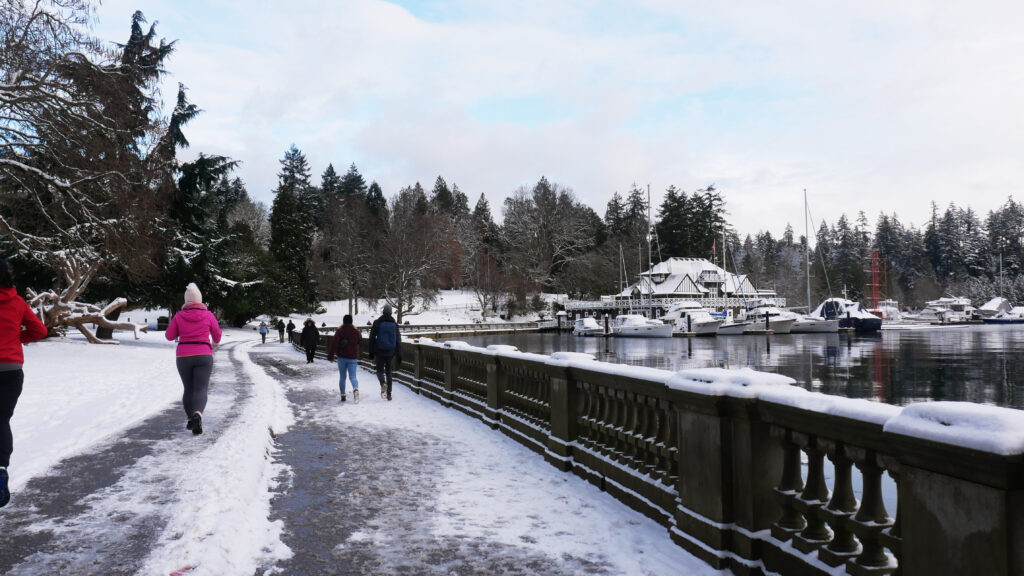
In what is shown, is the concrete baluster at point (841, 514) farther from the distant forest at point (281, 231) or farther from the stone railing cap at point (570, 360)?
the distant forest at point (281, 231)

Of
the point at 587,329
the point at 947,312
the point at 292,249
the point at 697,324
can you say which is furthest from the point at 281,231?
the point at 947,312

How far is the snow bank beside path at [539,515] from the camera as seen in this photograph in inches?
174

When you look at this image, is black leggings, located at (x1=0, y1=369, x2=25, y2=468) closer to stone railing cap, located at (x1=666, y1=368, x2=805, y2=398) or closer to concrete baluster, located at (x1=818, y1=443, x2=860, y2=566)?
stone railing cap, located at (x1=666, y1=368, x2=805, y2=398)

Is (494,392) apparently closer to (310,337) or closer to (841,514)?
(841,514)

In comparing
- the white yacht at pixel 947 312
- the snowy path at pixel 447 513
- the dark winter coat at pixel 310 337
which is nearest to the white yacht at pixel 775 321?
the white yacht at pixel 947 312

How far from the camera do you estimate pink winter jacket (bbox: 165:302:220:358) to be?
817 cm

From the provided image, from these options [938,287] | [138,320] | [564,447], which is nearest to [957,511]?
[564,447]

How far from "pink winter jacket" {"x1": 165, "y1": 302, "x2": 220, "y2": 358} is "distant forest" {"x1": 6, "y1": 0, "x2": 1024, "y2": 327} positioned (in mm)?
11267

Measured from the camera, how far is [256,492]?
5758 millimetres

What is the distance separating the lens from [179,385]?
15047 millimetres

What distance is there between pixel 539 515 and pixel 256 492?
2.53 m

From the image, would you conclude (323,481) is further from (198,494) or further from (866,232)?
(866,232)

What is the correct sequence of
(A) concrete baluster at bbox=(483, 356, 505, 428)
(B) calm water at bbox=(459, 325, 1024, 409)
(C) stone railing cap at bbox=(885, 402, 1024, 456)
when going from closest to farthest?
(C) stone railing cap at bbox=(885, 402, 1024, 456) < (A) concrete baluster at bbox=(483, 356, 505, 428) < (B) calm water at bbox=(459, 325, 1024, 409)

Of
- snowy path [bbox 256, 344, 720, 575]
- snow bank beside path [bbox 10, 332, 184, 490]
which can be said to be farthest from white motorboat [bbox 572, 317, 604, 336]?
snowy path [bbox 256, 344, 720, 575]
